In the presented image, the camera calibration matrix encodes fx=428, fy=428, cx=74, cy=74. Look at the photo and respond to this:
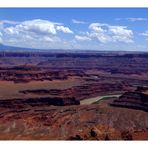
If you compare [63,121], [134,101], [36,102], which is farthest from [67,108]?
Answer: [134,101]

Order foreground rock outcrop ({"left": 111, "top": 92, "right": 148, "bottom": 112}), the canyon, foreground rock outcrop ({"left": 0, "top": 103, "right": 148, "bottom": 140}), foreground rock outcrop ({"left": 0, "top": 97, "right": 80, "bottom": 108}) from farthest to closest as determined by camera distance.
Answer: foreground rock outcrop ({"left": 111, "top": 92, "right": 148, "bottom": 112}), foreground rock outcrop ({"left": 0, "top": 97, "right": 80, "bottom": 108}), foreground rock outcrop ({"left": 0, "top": 103, "right": 148, "bottom": 140}), the canyon

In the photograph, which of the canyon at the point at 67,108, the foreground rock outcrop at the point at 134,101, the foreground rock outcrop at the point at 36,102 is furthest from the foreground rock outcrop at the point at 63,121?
the foreground rock outcrop at the point at 134,101

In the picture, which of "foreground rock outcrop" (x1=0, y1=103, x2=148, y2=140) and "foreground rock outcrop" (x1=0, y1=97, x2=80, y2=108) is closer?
"foreground rock outcrop" (x1=0, y1=103, x2=148, y2=140)

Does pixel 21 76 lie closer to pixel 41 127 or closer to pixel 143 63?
pixel 41 127

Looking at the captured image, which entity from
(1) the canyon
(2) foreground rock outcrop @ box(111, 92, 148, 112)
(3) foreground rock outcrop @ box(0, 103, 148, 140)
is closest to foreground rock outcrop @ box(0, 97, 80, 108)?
(1) the canyon

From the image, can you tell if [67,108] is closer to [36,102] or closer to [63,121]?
[36,102]

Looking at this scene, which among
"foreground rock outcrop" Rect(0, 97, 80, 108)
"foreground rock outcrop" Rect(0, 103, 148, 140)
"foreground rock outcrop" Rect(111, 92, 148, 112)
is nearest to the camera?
"foreground rock outcrop" Rect(0, 103, 148, 140)

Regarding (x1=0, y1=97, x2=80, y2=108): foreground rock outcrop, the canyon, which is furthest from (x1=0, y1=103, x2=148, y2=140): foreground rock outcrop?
(x1=0, y1=97, x2=80, y2=108): foreground rock outcrop

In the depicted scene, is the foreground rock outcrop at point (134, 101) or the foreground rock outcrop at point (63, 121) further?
the foreground rock outcrop at point (134, 101)

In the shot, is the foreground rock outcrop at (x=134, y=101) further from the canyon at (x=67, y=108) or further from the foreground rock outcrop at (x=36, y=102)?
the foreground rock outcrop at (x=36, y=102)

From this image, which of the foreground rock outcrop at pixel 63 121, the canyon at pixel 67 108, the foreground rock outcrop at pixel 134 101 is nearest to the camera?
the canyon at pixel 67 108

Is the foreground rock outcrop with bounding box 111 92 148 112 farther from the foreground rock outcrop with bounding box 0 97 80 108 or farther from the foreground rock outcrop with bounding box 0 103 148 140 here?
the foreground rock outcrop with bounding box 0 97 80 108
